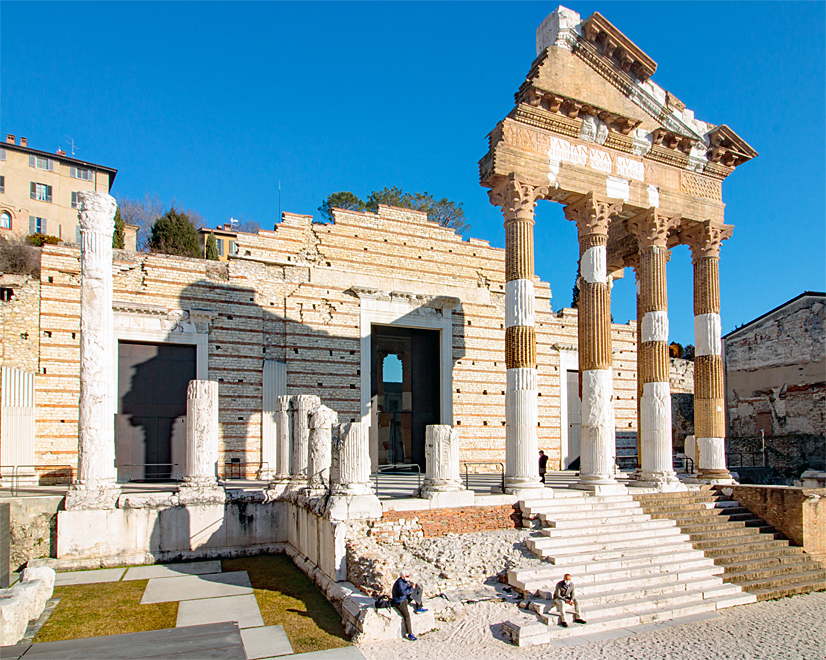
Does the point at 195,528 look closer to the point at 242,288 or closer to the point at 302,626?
the point at 302,626

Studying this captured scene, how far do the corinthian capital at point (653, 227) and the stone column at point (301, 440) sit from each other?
30.4 feet

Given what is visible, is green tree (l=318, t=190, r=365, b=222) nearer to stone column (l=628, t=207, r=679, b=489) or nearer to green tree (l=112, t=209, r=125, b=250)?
green tree (l=112, t=209, r=125, b=250)

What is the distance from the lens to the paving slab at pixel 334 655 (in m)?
7.48

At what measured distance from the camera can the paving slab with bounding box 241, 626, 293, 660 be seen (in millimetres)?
7547

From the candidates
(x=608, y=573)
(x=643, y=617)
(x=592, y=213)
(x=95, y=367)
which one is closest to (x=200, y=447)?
(x=95, y=367)

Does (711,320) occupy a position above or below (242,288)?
below

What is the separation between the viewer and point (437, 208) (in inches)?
1359

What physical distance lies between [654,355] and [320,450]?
873 cm

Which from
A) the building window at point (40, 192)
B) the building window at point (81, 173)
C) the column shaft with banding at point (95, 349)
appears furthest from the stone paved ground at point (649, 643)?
the building window at point (81, 173)

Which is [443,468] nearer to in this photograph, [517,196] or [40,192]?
[517,196]

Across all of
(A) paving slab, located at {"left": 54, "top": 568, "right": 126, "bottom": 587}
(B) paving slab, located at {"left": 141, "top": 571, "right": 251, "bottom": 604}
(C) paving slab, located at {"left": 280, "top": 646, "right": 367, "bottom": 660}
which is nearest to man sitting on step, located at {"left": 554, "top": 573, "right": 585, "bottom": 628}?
(C) paving slab, located at {"left": 280, "top": 646, "right": 367, "bottom": 660}

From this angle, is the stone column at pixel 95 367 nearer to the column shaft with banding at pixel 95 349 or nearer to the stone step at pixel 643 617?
the column shaft with banding at pixel 95 349

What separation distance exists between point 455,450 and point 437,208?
81.5ft

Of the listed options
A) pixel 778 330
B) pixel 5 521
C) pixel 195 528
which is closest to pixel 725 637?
pixel 195 528
